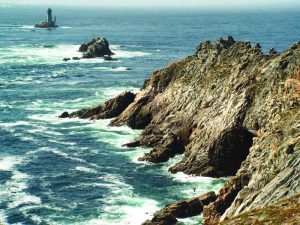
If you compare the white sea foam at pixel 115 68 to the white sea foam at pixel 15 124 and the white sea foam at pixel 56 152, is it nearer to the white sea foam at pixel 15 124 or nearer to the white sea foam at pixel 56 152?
the white sea foam at pixel 15 124

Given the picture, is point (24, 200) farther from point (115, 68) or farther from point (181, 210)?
point (115, 68)

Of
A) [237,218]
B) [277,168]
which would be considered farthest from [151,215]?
[237,218]

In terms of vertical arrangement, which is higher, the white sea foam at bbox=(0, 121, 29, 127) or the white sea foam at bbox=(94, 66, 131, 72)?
the white sea foam at bbox=(94, 66, 131, 72)

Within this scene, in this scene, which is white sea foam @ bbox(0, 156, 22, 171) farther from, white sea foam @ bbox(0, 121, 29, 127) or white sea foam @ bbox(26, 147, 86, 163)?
white sea foam @ bbox(0, 121, 29, 127)

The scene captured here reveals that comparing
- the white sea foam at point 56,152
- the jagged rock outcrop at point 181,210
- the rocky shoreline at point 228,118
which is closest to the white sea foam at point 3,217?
the jagged rock outcrop at point 181,210

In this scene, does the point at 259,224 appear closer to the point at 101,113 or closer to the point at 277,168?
the point at 277,168

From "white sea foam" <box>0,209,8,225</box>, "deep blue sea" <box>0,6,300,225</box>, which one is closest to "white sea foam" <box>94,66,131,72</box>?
"deep blue sea" <box>0,6,300,225</box>

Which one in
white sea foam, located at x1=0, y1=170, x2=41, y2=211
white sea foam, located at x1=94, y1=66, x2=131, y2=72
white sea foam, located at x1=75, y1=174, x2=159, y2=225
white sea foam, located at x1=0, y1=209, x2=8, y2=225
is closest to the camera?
white sea foam, located at x1=75, y1=174, x2=159, y2=225
